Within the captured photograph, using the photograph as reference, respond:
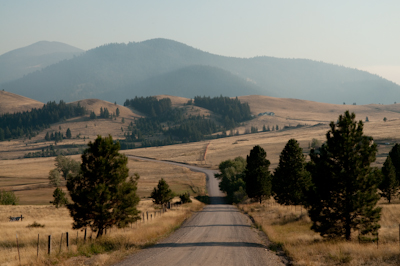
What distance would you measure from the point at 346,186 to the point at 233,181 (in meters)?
81.6

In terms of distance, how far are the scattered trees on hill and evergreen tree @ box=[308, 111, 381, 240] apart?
65.6 meters

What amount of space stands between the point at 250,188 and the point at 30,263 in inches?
2224

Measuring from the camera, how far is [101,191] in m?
24.6

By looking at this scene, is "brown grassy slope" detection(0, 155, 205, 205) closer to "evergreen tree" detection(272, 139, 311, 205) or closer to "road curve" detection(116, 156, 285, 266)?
"evergreen tree" detection(272, 139, 311, 205)

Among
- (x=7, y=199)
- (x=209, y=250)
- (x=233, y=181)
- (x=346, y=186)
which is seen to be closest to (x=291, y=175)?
(x=346, y=186)

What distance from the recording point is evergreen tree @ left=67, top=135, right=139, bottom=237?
2511 centimetres

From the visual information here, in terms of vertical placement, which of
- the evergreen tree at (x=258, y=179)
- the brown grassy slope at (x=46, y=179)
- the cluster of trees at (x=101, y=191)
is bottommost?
the brown grassy slope at (x=46, y=179)

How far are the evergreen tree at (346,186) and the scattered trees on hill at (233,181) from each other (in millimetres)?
65649

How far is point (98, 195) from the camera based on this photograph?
2512cm

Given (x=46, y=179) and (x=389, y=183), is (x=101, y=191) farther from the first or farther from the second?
(x=46, y=179)

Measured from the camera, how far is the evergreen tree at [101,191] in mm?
25109

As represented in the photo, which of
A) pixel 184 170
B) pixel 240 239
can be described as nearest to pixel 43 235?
pixel 240 239

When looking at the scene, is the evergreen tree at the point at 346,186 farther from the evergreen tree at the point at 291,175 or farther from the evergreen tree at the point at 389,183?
the evergreen tree at the point at 389,183

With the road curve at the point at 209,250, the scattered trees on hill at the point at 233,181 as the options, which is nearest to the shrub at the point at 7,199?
the scattered trees on hill at the point at 233,181
